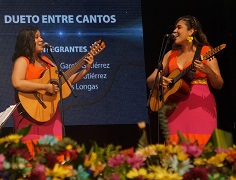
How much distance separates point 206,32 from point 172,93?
1.71 m

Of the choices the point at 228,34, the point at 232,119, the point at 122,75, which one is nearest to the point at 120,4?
the point at 122,75

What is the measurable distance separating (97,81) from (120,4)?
816 millimetres

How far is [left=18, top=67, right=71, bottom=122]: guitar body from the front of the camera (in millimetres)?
5176

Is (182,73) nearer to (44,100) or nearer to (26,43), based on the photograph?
(44,100)

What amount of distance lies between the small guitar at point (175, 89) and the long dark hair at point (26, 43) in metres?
1.12

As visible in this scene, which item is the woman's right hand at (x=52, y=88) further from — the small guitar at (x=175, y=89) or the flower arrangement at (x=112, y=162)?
the flower arrangement at (x=112, y=162)

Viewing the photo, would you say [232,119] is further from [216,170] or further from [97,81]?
[216,170]

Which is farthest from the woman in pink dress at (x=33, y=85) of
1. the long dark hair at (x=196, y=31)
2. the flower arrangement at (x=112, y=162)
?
the flower arrangement at (x=112, y=162)

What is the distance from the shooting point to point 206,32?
6.35 metres

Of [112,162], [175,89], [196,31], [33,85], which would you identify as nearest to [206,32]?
[196,31]

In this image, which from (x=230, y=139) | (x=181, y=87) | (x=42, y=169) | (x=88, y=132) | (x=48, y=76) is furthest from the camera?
(x=88, y=132)

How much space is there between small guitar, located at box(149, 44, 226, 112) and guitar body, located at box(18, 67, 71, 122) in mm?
801

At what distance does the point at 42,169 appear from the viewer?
1224 mm

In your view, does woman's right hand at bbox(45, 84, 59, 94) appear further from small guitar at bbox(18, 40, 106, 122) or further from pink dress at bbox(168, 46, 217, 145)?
pink dress at bbox(168, 46, 217, 145)
